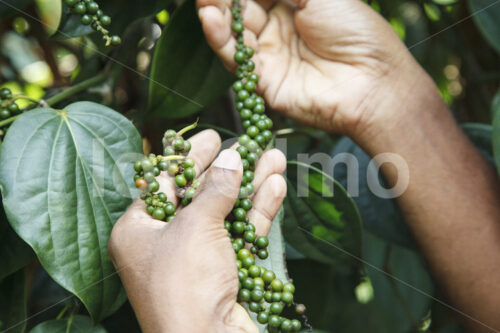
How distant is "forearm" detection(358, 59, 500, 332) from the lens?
817mm

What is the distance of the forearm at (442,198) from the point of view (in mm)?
817

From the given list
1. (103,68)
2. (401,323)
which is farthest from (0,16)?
(401,323)

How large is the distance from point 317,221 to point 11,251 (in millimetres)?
499

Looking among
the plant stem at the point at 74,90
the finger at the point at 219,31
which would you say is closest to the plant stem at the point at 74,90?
the plant stem at the point at 74,90

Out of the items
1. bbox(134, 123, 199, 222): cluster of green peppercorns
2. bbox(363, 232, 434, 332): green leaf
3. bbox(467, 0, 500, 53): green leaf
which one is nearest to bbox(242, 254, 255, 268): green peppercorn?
bbox(134, 123, 199, 222): cluster of green peppercorns

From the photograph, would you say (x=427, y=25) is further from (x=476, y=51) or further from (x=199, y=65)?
(x=199, y=65)

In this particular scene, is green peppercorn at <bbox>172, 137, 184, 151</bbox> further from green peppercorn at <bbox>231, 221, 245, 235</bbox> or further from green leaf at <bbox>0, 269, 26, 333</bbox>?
green leaf at <bbox>0, 269, 26, 333</bbox>

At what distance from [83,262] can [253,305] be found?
218 mm

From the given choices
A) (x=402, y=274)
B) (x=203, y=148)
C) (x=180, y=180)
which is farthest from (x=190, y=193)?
(x=402, y=274)

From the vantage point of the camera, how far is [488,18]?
0.88 metres

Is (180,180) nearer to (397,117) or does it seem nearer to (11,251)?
(11,251)

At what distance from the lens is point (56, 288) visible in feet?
3.26

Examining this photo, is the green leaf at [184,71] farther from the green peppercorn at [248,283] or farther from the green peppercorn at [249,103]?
the green peppercorn at [248,283]

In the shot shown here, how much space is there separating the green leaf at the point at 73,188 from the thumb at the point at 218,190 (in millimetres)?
138
